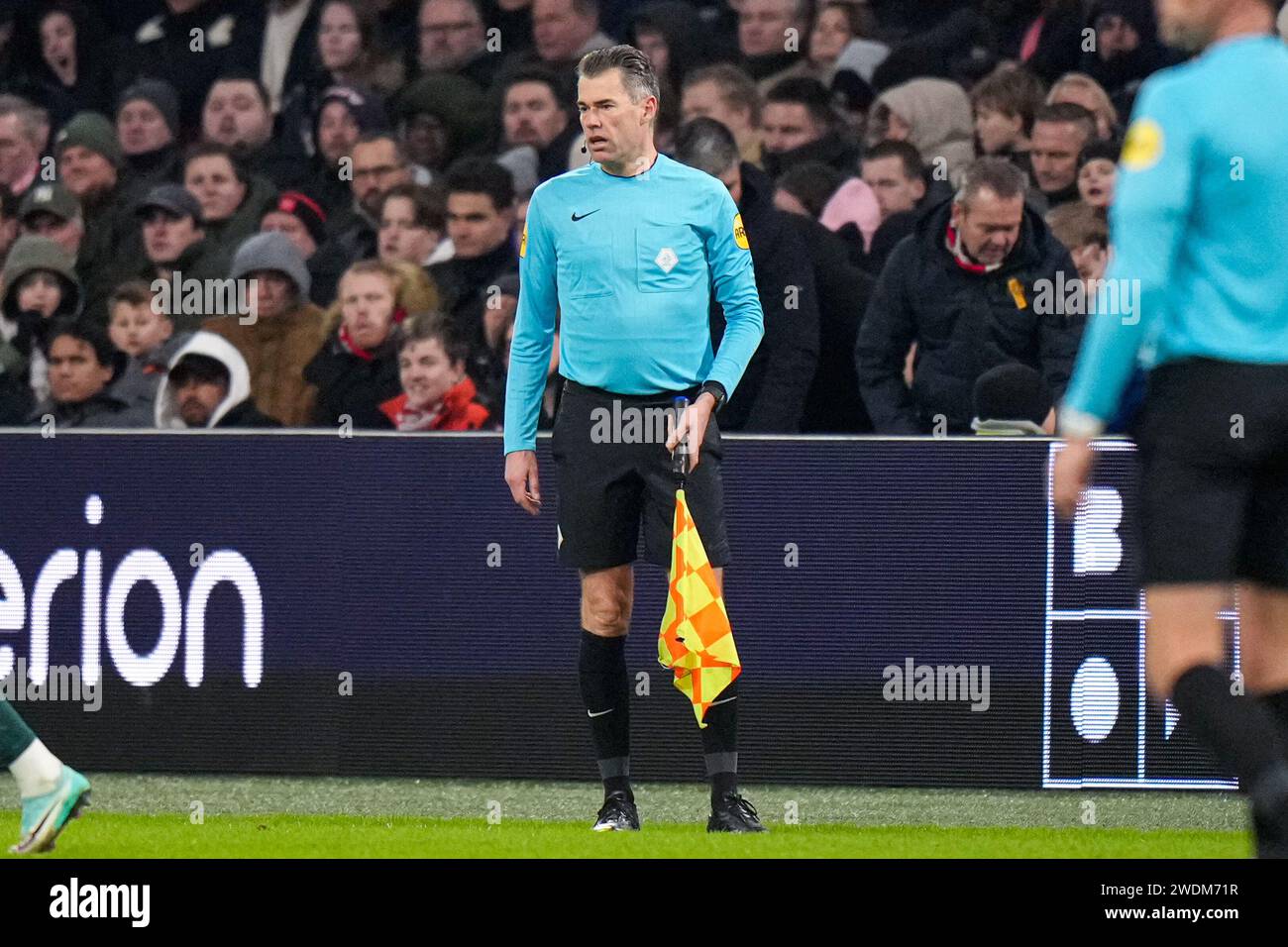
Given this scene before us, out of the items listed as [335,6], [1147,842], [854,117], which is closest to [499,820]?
[1147,842]

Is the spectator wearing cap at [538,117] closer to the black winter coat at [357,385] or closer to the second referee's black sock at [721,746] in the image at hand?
the black winter coat at [357,385]

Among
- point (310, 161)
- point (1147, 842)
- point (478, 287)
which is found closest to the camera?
point (1147, 842)

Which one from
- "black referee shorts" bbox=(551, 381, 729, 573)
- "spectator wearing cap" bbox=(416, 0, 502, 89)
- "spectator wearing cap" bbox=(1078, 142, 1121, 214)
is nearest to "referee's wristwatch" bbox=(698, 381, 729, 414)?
"black referee shorts" bbox=(551, 381, 729, 573)

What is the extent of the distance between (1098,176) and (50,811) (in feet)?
17.6

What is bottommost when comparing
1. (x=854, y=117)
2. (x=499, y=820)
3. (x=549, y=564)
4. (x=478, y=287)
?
(x=499, y=820)

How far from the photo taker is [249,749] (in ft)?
27.0

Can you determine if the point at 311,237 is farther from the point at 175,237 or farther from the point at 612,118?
the point at 612,118

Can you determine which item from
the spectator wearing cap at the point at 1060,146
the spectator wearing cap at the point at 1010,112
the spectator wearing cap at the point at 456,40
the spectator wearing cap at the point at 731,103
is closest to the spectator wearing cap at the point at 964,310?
the spectator wearing cap at the point at 1060,146

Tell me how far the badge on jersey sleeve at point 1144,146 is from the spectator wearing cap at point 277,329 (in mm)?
5807

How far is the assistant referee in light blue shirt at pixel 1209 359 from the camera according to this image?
4449 millimetres

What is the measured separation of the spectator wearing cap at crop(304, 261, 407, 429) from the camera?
31.6 ft

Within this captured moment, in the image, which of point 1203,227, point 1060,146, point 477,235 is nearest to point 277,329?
point 477,235
